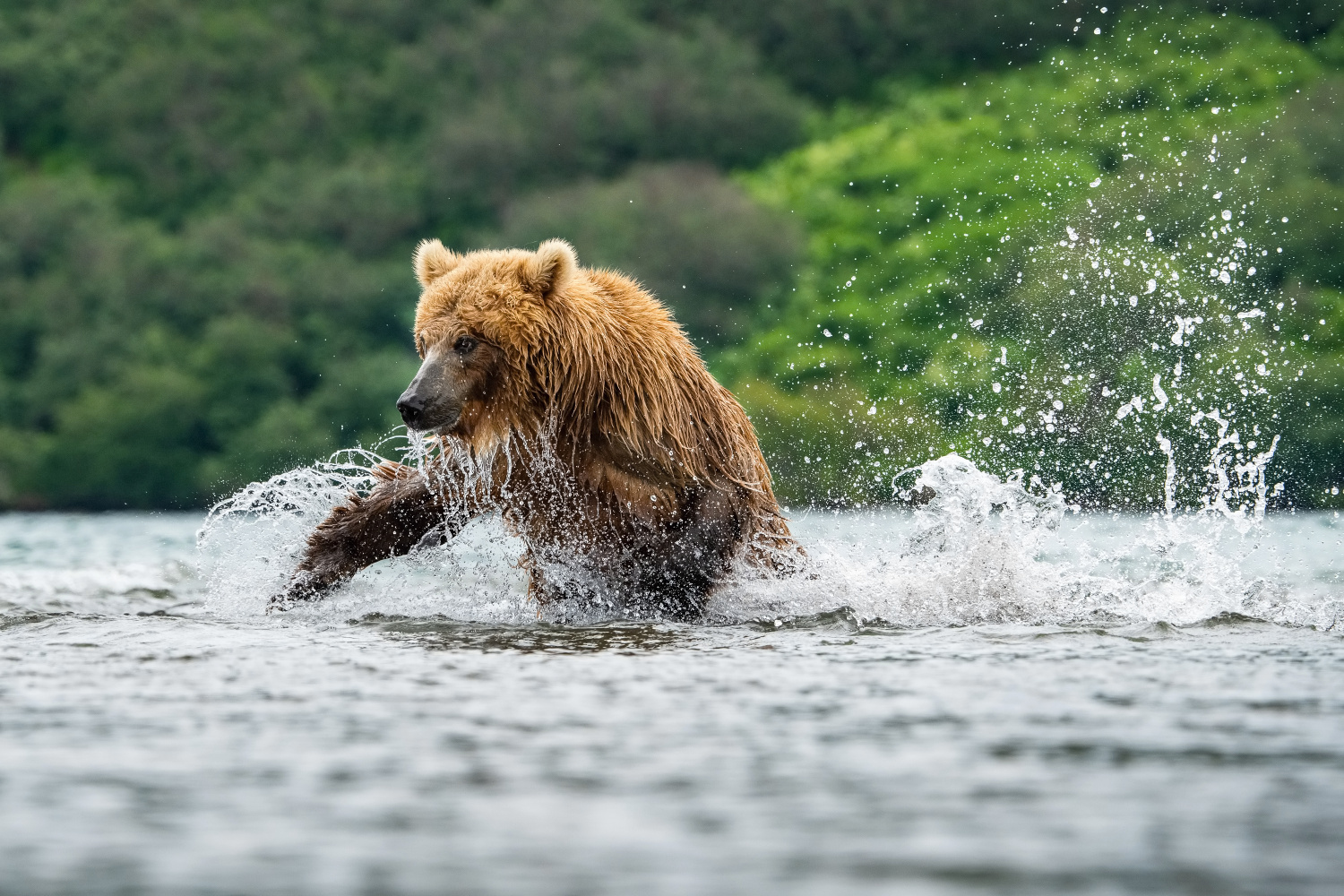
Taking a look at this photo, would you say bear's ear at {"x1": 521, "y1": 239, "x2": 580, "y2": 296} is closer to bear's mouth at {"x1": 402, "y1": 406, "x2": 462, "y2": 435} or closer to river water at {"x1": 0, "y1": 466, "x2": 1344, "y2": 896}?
bear's mouth at {"x1": 402, "y1": 406, "x2": 462, "y2": 435}

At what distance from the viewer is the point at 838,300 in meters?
37.5

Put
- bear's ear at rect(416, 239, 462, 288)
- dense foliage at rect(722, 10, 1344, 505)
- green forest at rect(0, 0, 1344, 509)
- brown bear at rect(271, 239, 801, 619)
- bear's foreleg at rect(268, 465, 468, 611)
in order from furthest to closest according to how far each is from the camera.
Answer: green forest at rect(0, 0, 1344, 509), dense foliage at rect(722, 10, 1344, 505), bear's foreleg at rect(268, 465, 468, 611), bear's ear at rect(416, 239, 462, 288), brown bear at rect(271, 239, 801, 619)

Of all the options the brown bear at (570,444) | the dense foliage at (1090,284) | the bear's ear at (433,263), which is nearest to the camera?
the brown bear at (570,444)

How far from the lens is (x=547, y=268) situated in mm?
6332

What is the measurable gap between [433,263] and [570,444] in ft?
2.96

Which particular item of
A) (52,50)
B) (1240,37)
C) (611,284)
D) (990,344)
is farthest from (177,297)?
(611,284)

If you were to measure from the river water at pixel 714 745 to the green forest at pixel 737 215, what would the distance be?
15922mm

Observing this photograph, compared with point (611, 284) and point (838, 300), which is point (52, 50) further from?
point (611, 284)

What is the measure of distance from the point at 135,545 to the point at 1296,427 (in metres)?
17.4

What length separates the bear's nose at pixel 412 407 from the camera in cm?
601

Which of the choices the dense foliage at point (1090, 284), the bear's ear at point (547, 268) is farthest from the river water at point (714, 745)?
the dense foliage at point (1090, 284)

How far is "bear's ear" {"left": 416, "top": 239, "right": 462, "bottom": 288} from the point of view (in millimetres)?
6629

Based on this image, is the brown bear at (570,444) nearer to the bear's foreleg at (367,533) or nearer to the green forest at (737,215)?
the bear's foreleg at (367,533)


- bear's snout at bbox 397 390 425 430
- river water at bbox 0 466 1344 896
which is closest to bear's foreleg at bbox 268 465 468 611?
river water at bbox 0 466 1344 896
